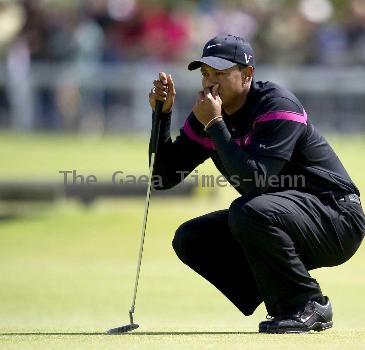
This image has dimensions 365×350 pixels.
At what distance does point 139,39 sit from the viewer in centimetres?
2467

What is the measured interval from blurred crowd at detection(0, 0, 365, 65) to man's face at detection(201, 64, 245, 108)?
621 inches

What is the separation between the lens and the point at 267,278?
25.1ft

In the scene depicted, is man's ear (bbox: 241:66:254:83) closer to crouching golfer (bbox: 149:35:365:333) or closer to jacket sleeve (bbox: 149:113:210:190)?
crouching golfer (bbox: 149:35:365:333)

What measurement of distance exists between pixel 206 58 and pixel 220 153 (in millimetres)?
691

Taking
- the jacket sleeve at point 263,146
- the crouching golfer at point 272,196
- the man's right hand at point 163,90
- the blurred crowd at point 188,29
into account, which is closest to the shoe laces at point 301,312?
the crouching golfer at point 272,196

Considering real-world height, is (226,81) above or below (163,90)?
above

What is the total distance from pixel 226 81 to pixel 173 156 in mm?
876

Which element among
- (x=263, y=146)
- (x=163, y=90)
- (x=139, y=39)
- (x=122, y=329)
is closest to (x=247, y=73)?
(x=263, y=146)

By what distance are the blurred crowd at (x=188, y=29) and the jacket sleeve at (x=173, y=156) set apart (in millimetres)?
15297

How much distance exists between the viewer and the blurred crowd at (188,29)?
78.8 ft

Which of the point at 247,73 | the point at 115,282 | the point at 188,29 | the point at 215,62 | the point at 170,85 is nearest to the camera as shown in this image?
the point at 215,62

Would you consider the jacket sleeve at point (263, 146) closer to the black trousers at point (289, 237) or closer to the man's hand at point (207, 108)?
the man's hand at point (207, 108)

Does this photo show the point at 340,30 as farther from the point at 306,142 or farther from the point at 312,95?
the point at 306,142

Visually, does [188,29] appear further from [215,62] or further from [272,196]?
[272,196]
